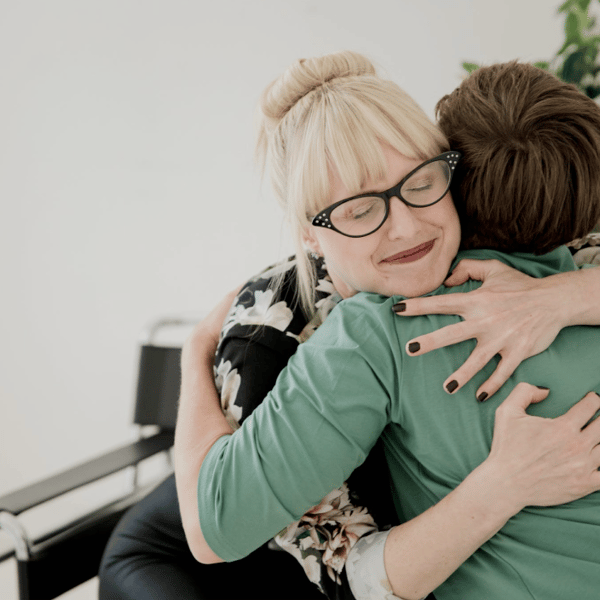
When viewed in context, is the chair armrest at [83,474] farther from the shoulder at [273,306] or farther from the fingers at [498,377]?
the fingers at [498,377]

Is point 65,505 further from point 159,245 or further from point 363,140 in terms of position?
point 363,140

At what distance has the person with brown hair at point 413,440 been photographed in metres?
0.78

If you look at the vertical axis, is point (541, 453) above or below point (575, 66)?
below

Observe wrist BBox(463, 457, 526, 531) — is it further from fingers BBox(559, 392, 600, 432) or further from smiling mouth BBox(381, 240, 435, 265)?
smiling mouth BBox(381, 240, 435, 265)

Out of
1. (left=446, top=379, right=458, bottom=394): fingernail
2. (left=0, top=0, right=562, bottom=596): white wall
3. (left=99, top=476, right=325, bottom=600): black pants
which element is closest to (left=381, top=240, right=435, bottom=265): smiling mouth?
(left=446, top=379, right=458, bottom=394): fingernail

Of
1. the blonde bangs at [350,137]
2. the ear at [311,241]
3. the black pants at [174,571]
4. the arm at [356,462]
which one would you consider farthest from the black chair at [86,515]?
the blonde bangs at [350,137]

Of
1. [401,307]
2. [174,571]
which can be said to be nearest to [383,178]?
[401,307]

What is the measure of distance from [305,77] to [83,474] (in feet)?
4.01

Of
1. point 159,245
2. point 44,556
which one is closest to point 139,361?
point 44,556

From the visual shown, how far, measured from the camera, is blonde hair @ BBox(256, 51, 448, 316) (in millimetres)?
863

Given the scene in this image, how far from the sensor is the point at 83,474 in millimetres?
1616

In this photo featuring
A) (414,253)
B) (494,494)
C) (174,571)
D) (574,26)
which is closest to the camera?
(494,494)

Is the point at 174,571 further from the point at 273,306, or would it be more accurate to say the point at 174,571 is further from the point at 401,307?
the point at 401,307

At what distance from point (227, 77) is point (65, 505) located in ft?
7.52
